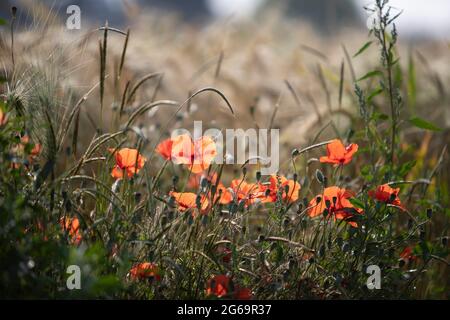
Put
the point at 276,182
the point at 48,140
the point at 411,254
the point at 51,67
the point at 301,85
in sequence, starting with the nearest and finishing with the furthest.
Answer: the point at 48,140, the point at 51,67, the point at 276,182, the point at 411,254, the point at 301,85

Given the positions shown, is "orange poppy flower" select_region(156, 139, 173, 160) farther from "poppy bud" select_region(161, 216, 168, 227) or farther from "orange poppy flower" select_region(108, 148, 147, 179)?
"poppy bud" select_region(161, 216, 168, 227)

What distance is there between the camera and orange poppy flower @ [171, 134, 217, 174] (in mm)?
1840

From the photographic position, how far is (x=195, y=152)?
185cm

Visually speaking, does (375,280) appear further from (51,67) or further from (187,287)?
(51,67)

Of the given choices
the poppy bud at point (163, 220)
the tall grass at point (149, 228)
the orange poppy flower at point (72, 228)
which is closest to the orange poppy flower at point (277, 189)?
the tall grass at point (149, 228)

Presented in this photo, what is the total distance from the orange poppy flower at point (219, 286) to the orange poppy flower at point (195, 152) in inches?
15.7

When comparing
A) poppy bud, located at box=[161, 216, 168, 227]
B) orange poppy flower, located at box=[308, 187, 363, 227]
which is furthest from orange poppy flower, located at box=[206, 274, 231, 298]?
orange poppy flower, located at box=[308, 187, 363, 227]

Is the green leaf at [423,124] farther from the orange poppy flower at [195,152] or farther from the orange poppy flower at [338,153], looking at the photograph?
the orange poppy flower at [195,152]

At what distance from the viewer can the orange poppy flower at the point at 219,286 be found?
1.50 m

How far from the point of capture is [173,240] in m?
1.70

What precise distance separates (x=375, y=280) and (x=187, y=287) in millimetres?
448

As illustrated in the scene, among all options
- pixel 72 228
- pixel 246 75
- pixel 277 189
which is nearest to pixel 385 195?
pixel 277 189
